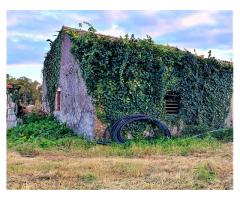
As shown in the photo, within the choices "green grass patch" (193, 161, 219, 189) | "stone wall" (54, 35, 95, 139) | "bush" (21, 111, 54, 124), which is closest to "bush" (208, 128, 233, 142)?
"stone wall" (54, 35, 95, 139)

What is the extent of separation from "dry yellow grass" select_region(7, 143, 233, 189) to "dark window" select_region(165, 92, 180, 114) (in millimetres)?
4158

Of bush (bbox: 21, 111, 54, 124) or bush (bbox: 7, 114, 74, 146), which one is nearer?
bush (bbox: 7, 114, 74, 146)

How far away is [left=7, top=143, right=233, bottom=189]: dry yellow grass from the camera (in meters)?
8.74

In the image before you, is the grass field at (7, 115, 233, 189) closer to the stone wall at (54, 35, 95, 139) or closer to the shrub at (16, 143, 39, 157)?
the shrub at (16, 143, 39, 157)

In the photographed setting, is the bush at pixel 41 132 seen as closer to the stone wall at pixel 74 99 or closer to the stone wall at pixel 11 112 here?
the stone wall at pixel 74 99

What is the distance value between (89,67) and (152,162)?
4.55m

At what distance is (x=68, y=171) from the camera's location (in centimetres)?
979

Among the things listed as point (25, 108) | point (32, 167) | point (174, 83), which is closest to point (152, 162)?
point (32, 167)

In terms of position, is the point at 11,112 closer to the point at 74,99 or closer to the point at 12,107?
the point at 12,107

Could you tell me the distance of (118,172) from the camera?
9.69 m

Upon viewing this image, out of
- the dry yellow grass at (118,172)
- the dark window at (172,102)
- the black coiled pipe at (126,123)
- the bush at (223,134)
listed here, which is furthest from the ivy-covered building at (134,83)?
the dry yellow grass at (118,172)

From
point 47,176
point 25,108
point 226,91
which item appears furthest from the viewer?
point 25,108

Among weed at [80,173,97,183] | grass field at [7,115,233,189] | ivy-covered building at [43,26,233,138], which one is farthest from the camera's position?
ivy-covered building at [43,26,233,138]
